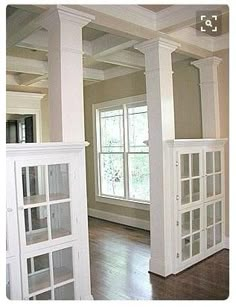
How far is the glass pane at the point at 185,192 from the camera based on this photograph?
2.93m

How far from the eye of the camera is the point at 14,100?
5012 millimetres

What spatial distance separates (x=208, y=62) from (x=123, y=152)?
6.32 feet

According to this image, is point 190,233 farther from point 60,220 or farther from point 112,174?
point 112,174

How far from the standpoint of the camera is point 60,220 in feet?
6.34

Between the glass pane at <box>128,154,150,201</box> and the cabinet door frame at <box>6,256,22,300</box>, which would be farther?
the glass pane at <box>128,154,150,201</box>

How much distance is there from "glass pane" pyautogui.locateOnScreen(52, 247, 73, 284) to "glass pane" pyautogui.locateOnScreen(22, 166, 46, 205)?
384 millimetres

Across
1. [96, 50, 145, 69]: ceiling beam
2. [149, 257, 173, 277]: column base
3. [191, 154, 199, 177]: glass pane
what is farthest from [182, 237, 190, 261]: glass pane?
[96, 50, 145, 69]: ceiling beam

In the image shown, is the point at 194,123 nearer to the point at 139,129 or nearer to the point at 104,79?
the point at 139,129

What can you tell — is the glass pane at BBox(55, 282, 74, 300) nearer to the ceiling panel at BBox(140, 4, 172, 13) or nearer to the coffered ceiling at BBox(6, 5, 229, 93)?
the coffered ceiling at BBox(6, 5, 229, 93)

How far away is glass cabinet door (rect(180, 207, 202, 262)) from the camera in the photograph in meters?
2.94

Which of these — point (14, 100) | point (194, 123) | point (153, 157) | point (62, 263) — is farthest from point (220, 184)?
point (14, 100)

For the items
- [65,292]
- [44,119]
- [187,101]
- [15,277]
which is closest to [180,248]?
[65,292]

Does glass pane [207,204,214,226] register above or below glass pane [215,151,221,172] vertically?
below

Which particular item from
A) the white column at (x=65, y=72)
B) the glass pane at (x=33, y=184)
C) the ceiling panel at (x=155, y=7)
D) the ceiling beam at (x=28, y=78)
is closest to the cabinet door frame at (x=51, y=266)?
the glass pane at (x=33, y=184)
